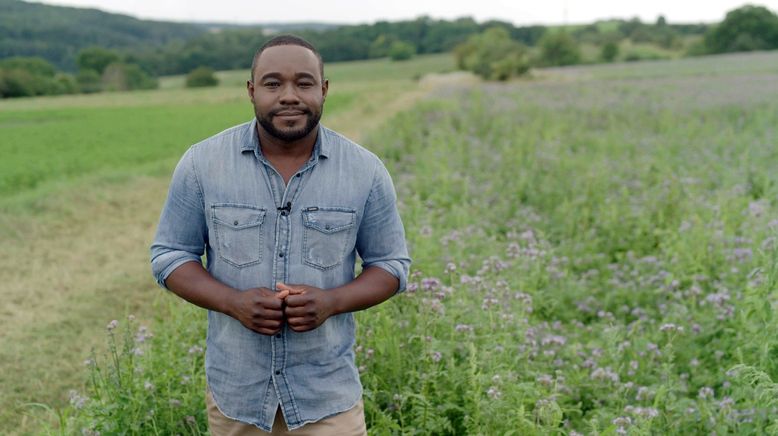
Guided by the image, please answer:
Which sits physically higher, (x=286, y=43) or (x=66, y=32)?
(x=66, y=32)

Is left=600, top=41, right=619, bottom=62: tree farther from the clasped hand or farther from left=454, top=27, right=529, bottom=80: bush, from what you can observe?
the clasped hand

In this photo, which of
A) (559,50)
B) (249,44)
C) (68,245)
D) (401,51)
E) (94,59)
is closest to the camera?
(68,245)

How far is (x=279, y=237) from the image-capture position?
227cm

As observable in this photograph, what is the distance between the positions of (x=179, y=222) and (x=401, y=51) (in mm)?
93473

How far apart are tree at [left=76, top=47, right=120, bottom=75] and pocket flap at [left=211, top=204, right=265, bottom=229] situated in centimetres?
7569

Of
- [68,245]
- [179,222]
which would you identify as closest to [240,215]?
[179,222]

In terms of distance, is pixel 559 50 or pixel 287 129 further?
pixel 559 50

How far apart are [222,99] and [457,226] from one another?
116ft

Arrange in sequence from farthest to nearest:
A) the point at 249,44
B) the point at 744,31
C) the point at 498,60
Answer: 1. the point at 249,44
2. the point at 744,31
3. the point at 498,60

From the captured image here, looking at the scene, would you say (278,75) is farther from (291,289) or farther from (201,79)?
(201,79)

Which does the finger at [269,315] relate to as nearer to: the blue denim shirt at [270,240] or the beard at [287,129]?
the blue denim shirt at [270,240]

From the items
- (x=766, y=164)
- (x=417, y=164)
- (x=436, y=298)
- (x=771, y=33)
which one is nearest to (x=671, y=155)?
(x=766, y=164)

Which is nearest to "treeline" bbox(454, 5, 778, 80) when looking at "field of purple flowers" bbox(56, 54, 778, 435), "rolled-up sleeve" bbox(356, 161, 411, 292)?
"field of purple flowers" bbox(56, 54, 778, 435)

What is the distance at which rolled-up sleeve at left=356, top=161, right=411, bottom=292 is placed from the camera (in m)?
2.38
